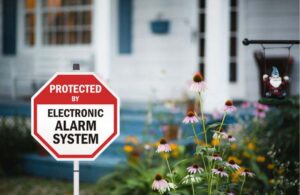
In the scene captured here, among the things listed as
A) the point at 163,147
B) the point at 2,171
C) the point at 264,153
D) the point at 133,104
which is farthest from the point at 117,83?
the point at 163,147

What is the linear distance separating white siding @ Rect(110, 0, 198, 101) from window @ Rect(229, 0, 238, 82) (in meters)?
0.67

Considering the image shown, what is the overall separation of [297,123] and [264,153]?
514 mm

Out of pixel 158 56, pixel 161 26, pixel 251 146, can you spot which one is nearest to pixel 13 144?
pixel 251 146

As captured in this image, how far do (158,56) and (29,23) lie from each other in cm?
309

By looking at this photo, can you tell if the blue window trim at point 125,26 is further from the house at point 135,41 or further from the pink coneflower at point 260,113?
the pink coneflower at point 260,113

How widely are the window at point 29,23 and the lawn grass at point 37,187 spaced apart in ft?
15.1

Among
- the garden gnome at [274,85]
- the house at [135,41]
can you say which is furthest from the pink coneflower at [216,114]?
the garden gnome at [274,85]

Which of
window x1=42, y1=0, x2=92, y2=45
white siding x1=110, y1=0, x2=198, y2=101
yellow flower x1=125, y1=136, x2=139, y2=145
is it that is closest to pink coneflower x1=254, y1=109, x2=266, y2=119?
yellow flower x1=125, y1=136, x2=139, y2=145

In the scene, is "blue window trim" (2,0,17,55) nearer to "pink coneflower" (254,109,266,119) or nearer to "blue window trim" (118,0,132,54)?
"blue window trim" (118,0,132,54)

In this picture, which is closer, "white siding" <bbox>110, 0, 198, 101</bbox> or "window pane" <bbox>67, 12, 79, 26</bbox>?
"white siding" <bbox>110, 0, 198, 101</bbox>

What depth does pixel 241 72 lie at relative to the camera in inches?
374

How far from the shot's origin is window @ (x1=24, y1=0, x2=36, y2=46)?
1100 centimetres

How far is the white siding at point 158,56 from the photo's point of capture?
969 centimetres

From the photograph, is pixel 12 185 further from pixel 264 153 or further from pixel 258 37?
pixel 258 37
